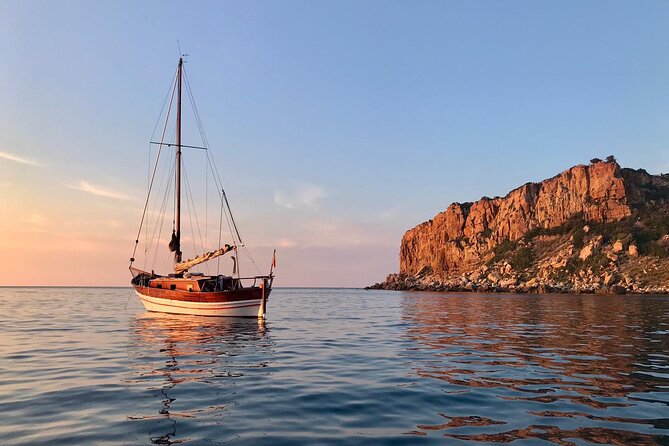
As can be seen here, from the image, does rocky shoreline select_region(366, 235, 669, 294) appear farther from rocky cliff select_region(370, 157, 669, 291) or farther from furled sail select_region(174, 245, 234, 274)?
furled sail select_region(174, 245, 234, 274)

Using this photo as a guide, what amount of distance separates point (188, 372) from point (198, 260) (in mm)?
30435

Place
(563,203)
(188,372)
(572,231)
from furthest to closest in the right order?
1. (563,203)
2. (572,231)
3. (188,372)

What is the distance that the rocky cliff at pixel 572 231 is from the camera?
133250 mm

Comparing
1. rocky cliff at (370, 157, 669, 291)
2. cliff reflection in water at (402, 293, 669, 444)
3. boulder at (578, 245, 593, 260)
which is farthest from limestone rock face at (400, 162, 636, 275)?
cliff reflection in water at (402, 293, 669, 444)

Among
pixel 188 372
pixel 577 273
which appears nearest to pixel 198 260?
pixel 188 372

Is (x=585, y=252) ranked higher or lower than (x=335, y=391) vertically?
higher

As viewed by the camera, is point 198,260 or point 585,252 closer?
point 198,260

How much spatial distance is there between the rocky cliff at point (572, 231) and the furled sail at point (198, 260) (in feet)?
330

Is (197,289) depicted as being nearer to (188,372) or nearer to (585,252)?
(188,372)

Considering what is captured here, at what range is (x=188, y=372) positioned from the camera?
1443 cm

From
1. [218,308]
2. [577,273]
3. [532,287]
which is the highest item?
[577,273]

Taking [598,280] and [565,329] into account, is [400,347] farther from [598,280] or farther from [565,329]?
[598,280]

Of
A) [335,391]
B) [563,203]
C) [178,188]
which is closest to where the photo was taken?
[335,391]

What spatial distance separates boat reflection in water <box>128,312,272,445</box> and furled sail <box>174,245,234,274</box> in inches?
569
